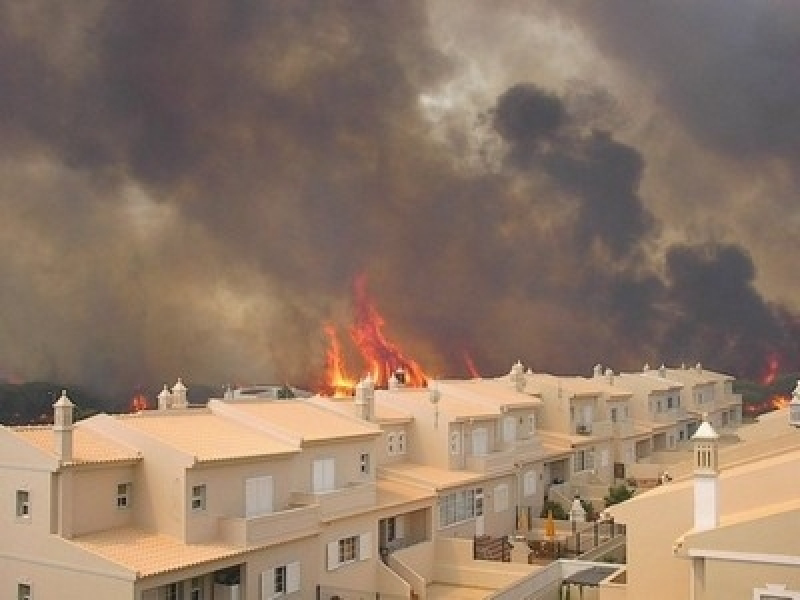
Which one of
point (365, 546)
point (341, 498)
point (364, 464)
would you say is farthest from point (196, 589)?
point (364, 464)

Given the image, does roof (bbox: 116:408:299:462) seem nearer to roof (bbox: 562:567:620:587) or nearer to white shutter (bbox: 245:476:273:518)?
white shutter (bbox: 245:476:273:518)

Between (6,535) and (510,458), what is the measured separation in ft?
100

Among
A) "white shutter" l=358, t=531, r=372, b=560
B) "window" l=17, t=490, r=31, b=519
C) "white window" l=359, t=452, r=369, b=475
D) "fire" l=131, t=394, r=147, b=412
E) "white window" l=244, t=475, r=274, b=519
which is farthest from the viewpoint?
"fire" l=131, t=394, r=147, b=412

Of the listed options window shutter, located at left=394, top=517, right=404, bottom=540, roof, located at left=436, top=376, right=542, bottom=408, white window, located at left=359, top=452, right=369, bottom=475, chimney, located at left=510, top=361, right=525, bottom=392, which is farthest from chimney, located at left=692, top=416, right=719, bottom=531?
chimney, located at left=510, top=361, right=525, bottom=392

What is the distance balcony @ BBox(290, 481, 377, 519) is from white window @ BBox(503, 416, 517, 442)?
17.2 metres

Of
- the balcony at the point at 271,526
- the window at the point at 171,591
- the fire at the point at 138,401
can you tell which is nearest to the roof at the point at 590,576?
the balcony at the point at 271,526

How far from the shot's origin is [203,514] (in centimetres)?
3562

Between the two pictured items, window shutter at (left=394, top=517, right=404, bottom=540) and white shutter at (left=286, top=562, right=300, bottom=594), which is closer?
white shutter at (left=286, top=562, right=300, bottom=594)

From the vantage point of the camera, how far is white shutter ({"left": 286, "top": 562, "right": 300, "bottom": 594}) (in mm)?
38094

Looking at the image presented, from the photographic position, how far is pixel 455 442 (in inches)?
2167

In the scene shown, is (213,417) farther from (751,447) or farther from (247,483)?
(751,447)

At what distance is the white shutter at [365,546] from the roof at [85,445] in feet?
38.0

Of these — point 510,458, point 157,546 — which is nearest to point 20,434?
point 157,546

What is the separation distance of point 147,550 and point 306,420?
12686 mm
